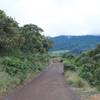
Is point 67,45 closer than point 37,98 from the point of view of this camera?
No

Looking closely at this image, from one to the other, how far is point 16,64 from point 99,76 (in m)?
7.01

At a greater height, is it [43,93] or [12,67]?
[12,67]

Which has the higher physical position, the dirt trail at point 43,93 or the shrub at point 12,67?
the shrub at point 12,67

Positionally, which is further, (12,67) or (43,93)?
(12,67)

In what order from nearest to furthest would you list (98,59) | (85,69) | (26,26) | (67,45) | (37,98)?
1. (37,98)
2. (85,69)
3. (98,59)
4. (26,26)
5. (67,45)

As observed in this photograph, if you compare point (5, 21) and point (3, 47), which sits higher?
point (5, 21)

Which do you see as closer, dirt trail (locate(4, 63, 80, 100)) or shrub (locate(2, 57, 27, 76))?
dirt trail (locate(4, 63, 80, 100))

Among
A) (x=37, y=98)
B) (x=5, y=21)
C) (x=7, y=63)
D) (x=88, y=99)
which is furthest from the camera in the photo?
(x=5, y=21)

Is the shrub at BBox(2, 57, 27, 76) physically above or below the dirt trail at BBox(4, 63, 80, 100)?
above

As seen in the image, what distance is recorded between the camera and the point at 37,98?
17078 millimetres

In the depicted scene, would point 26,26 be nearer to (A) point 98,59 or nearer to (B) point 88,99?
(A) point 98,59

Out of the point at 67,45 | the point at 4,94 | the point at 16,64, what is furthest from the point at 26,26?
the point at 67,45

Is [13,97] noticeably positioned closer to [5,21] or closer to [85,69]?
[5,21]

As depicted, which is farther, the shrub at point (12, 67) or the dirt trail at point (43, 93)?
the shrub at point (12, 67)
